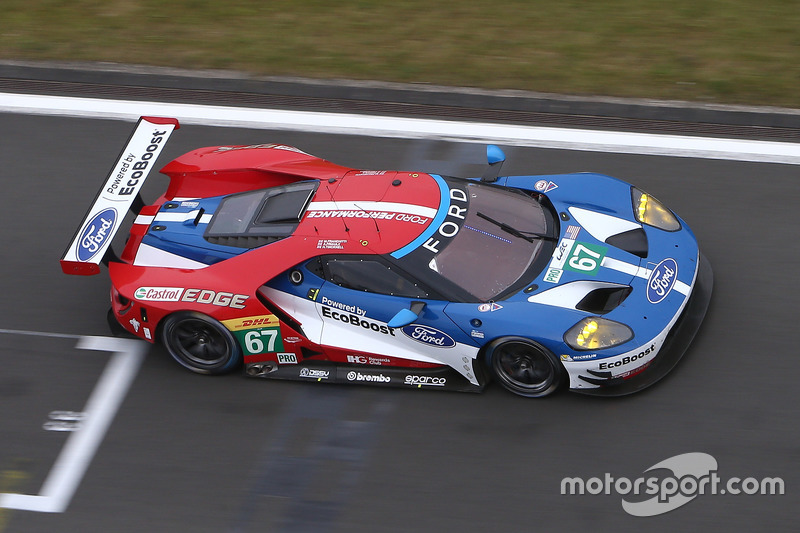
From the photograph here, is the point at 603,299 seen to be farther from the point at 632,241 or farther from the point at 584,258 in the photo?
the point at 632,241

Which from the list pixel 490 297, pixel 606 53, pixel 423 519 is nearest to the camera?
pixel 423 519

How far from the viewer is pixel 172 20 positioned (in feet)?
38.0

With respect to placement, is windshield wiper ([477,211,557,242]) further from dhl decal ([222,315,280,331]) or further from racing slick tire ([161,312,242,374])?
racing slick tire ([161,312,242,374])

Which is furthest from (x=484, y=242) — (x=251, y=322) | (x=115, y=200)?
A: (x=115, y=200)

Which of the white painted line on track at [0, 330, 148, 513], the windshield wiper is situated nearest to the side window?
the windshield wiper

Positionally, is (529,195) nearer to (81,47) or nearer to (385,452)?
(385,452)

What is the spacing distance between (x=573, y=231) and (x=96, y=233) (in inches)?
A: 143

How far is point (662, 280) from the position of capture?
6.52m

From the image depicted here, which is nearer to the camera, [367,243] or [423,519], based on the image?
[423,519]

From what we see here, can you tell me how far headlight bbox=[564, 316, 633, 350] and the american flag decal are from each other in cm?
83

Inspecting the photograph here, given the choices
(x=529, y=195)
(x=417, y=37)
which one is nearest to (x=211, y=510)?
(x=529, y=195)

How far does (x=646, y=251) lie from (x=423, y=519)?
261cm

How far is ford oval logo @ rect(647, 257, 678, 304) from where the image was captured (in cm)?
639

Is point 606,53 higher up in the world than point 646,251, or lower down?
higher up
